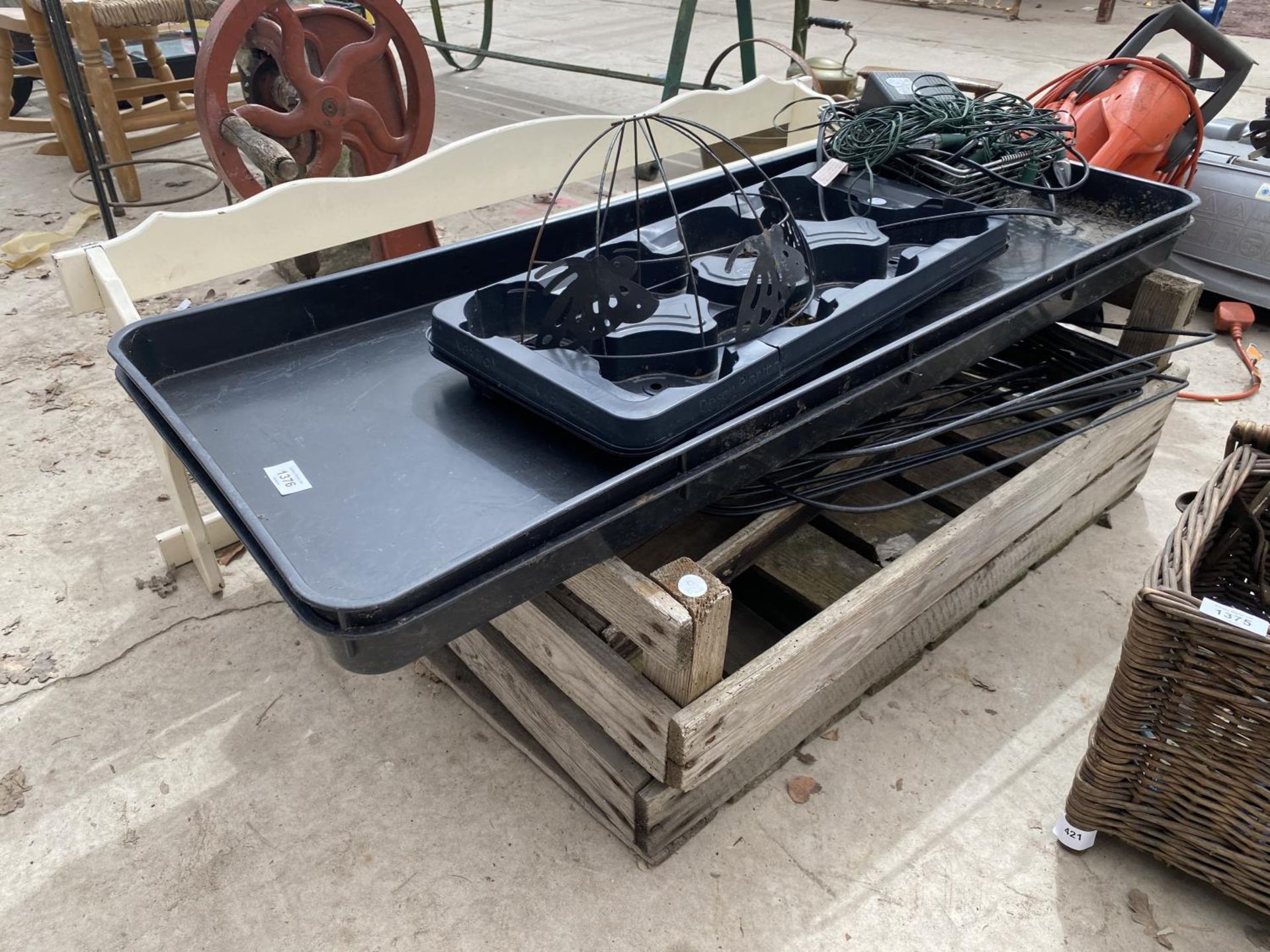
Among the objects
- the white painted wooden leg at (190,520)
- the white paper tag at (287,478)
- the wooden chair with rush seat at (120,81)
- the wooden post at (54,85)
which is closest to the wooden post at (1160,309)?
the white paper tag at (287,478)

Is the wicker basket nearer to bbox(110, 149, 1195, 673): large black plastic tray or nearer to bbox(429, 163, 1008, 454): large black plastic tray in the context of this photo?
bbox(110, 149, 1195, 673): large black plastic tray

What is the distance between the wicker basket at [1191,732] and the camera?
4.19 feet

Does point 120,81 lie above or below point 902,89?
below

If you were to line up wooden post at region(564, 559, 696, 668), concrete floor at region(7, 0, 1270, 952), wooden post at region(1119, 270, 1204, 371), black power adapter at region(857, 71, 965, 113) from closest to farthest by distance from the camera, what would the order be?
wooden post at region(564, 559, 696, 668), concrete floor at region(7, 0, 1270, 952), wooden post at region(1119, 270, 1204, 371), black power adapter at region(857, 71, 965, 113)

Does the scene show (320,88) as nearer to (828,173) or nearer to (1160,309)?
(828,173)

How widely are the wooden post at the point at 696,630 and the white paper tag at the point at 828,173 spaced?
3.35 ft

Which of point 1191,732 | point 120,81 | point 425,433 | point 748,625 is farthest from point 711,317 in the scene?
point 120,81

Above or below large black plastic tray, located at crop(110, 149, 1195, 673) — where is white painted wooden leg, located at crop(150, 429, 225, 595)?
below

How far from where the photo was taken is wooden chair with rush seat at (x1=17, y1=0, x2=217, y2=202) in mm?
3447

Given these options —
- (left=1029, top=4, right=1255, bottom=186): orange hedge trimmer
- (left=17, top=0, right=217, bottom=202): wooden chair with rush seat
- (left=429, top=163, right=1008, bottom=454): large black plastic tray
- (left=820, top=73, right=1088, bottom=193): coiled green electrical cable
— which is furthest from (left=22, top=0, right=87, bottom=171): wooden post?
(left=1029, top=4, right=1255, bottom=186): orange hedge trimmer

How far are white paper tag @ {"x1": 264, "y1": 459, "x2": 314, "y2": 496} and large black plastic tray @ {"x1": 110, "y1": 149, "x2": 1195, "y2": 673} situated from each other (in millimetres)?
15

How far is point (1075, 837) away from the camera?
1539 millimetres

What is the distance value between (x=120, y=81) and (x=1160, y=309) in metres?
4.54

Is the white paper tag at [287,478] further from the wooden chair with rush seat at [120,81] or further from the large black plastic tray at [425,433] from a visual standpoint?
the wooden chair with rush seat at [120,81]
